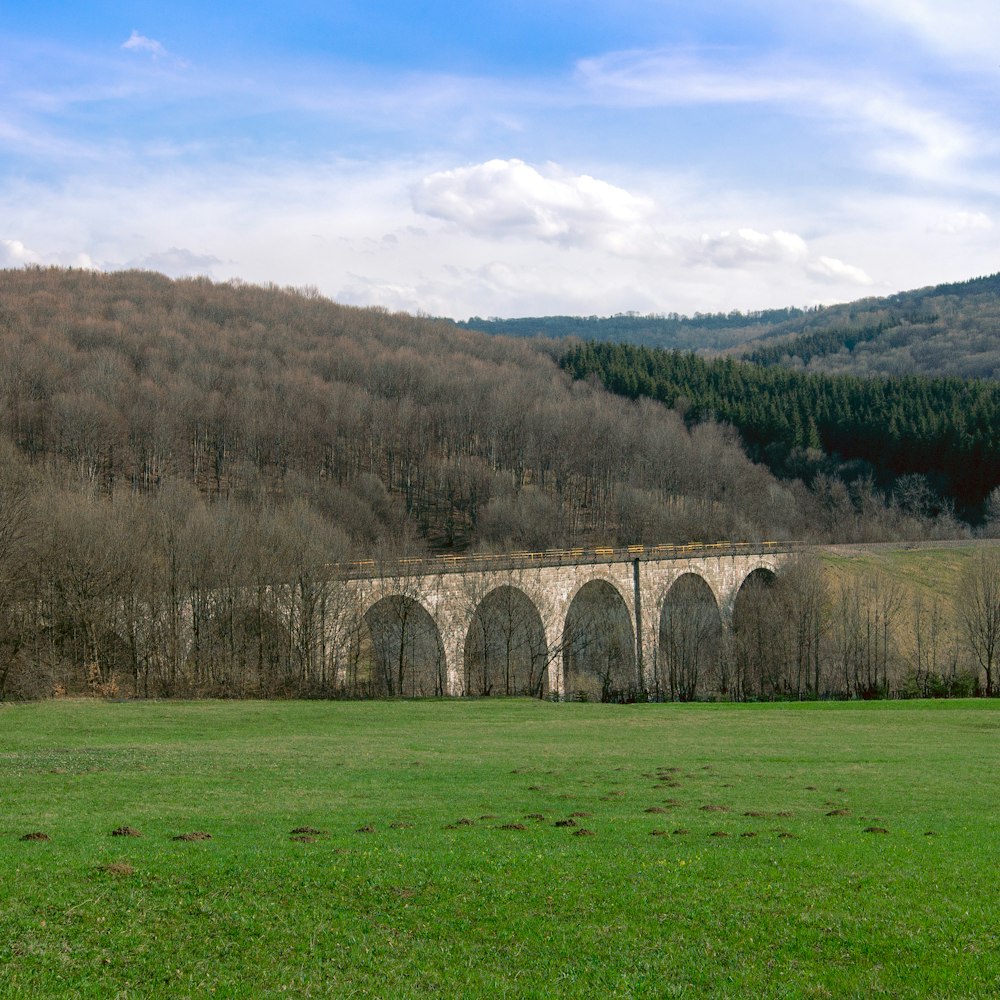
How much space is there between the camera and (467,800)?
18688 mm

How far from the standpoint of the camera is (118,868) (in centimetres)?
1179

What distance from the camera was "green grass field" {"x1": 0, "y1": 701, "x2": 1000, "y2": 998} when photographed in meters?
9.55

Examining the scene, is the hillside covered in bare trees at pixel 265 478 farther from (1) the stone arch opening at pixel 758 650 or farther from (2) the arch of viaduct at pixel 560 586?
(1) the stone arch opening at pixel 758 650

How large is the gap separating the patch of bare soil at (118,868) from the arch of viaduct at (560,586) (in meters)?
39.1

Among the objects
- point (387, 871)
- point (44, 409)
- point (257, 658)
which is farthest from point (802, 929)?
point (44, 409)

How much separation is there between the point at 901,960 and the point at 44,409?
100 meters

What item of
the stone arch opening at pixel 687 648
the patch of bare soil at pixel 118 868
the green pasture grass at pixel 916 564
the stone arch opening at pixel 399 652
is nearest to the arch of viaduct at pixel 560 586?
the stone arch opening at pixel 399 652

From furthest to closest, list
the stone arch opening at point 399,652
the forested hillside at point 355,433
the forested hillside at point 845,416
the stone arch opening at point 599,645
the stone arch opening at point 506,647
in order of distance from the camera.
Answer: the forested hillside at point 845,416
the forested hillside at point 355,433
the stone arch opening at point 599,645
the stone arch opening at point 506,647
the stone arch opening at point 399,652

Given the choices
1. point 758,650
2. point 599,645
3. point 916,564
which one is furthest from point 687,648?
point 916,564

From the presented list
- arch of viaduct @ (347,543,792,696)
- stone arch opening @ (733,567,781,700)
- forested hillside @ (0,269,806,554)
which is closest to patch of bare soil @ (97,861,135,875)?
arch of viaduct @ (347,543,792,696)

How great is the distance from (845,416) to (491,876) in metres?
126

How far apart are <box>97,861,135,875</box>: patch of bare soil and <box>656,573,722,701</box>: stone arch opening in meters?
52.0

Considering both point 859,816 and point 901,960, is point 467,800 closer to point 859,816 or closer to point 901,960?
point 859,816

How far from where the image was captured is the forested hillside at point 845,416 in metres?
113
